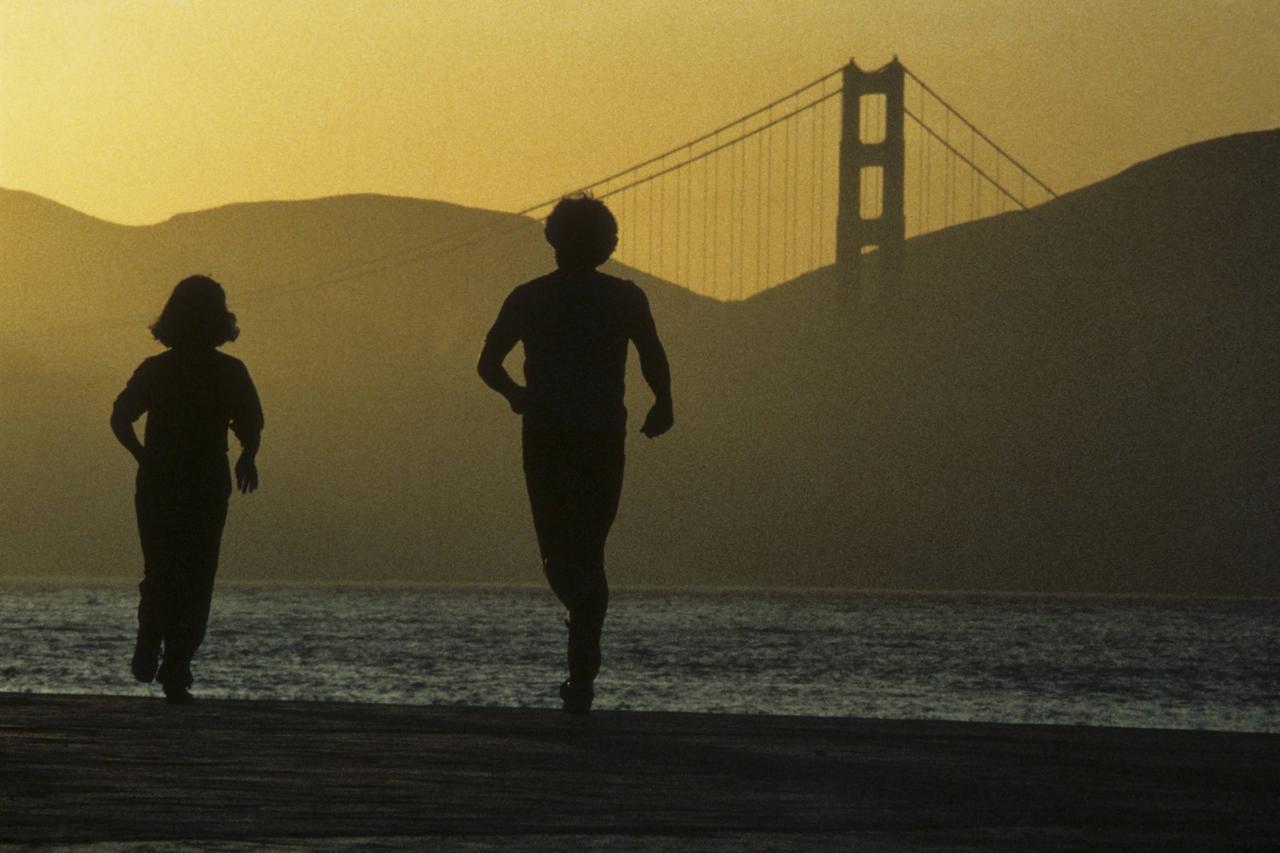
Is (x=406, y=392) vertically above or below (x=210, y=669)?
above

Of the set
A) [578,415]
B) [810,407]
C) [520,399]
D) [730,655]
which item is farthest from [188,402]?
[810,407]

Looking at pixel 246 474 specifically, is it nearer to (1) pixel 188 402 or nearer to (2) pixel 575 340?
(1) pixel 188 402

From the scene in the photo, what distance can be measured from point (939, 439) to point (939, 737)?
391 ft

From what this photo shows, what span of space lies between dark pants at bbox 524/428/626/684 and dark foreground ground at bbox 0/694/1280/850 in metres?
0.29

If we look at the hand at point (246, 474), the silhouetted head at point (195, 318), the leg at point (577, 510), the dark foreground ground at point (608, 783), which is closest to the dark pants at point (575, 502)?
the leg at point (577, 510)

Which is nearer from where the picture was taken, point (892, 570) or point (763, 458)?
point (763, 458)

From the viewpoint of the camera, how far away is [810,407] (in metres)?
108

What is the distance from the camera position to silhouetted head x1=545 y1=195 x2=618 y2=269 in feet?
17.9

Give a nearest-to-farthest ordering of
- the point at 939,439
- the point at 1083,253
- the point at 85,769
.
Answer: the point at 85,769, the point at 1083,253, the point at 939,439

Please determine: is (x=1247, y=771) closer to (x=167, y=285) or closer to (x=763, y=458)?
(x=763, y=458)

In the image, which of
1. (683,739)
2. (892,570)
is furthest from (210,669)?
(892,570)

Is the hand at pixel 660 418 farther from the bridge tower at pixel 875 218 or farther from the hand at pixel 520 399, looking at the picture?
the bridge tower at pixel 875 218

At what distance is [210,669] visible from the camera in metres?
40.1

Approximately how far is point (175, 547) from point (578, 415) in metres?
1.31
